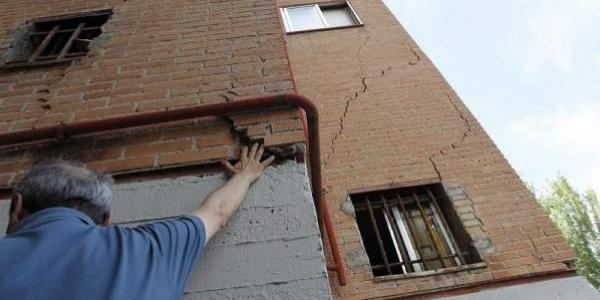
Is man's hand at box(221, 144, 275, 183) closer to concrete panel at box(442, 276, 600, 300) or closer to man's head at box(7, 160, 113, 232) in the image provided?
man's head at box(7, 160, 113, 232)

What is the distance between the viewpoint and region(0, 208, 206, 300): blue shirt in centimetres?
83

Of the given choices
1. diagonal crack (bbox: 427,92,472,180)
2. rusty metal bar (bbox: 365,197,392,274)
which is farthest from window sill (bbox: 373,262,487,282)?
diagonal crack (bbox: 427,92,472,180)

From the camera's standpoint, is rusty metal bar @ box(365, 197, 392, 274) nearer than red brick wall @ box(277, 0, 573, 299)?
No

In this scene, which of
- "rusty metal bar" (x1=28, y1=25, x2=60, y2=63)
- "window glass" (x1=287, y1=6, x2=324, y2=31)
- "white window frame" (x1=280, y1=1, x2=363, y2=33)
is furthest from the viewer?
"window glass" (x1=287, y1=6, x2=324, y2=31)

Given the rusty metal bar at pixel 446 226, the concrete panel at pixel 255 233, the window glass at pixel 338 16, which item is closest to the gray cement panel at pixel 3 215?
the concrete panel at pixel 255 233

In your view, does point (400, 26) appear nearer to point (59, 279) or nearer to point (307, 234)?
point (307, 234)

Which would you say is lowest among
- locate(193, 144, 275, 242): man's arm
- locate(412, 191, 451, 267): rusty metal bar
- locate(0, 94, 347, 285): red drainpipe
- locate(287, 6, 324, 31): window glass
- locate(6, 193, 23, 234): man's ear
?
locate(6, 193, 23, 234): man's ear

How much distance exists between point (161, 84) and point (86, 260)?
1.40 meters

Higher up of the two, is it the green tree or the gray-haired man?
the green tree

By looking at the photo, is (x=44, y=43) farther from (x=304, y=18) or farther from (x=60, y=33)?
(x=304, y=18)

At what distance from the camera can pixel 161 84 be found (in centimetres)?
212

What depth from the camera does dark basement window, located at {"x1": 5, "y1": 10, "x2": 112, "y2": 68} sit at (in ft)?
9.66

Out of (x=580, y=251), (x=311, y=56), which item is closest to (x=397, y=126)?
(x=311, y=56)

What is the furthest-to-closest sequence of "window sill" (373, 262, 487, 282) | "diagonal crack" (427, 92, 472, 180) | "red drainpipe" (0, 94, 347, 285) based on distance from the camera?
"diagonal crack" (427, 92, 472, 180), "window sill" (373, 262, 487, 282), "red drainpipe" (0, 94, 347, 285)
